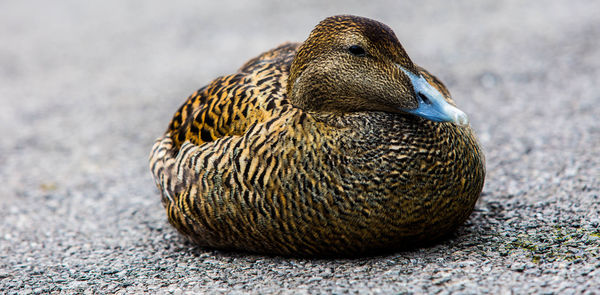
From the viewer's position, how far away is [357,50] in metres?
3.82

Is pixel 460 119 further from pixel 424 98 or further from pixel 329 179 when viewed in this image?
pixel 329 179

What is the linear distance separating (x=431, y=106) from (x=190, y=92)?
5.36 metres

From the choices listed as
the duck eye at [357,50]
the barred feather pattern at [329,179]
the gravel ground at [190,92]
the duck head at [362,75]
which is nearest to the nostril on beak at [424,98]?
the duck head at [362,75]

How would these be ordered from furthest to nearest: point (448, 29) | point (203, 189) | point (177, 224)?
point (448, 29) → point (177, 224) → point (203, 189)

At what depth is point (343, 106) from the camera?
3.94 metres

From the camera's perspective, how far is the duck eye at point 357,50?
12.5 feet

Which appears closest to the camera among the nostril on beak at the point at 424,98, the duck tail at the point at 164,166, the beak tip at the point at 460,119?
the beak tip at the point at 460,119

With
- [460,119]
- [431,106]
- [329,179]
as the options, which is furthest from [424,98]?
[329,179]

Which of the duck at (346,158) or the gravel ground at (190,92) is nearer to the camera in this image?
the duck at (346,158)

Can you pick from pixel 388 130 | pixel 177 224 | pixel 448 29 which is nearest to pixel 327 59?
pixel 388 130

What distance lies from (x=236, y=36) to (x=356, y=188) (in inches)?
286

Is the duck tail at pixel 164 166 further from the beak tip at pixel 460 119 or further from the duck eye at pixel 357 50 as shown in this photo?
the beak tip at pixel 460 119

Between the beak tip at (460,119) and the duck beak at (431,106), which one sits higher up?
the duck beak at (431,106)

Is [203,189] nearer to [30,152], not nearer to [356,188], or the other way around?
[356,188]
